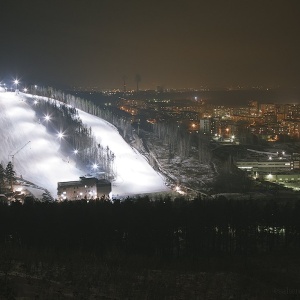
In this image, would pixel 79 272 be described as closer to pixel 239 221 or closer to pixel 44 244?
pixel 44 244

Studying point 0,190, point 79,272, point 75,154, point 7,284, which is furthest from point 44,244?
point 75,154

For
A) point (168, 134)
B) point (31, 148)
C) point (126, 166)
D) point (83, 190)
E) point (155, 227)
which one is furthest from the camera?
point (168, 134)

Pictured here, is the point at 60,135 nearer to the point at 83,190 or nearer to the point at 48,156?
the point at 48,156

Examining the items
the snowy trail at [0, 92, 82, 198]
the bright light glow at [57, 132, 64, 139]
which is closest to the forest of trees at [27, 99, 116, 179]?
the bright light glow at [57, 132, 64, 139]

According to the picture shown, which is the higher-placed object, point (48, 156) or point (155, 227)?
point (48, 156)

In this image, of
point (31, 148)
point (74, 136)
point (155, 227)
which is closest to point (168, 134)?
point (74, 136)

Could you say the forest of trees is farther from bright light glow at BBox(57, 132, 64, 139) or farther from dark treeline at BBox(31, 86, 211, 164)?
dark treeline at BBox(31, 86, 211, 164)

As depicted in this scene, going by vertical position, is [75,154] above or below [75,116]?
below
